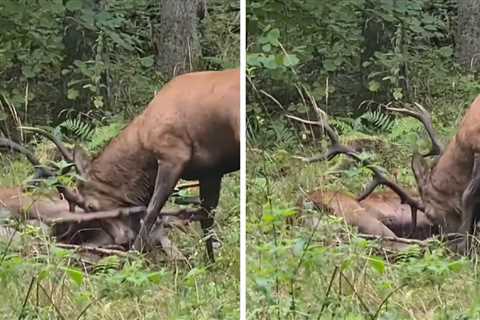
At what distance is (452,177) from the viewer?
261cm

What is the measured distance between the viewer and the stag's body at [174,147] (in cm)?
271

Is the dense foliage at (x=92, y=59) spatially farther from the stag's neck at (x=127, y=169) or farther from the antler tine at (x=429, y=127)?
the antler tine at (x=429, y=127)

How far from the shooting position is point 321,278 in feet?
8.63

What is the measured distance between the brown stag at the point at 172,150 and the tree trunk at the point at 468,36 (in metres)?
0.58

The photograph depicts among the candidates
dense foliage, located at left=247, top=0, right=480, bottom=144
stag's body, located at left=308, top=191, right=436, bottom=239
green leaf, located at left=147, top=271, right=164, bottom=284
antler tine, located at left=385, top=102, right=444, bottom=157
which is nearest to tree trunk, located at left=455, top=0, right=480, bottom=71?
dense foliage, located at left=247, top=0, right=480, bottom=144

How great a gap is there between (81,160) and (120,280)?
338mm

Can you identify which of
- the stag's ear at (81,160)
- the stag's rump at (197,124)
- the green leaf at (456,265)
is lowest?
the green leaf at (456,265)

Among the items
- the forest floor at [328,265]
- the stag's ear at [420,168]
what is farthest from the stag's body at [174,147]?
the stag's ear at [420,168]

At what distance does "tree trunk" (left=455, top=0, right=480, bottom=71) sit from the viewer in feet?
8.47

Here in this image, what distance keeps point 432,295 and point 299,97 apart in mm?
618

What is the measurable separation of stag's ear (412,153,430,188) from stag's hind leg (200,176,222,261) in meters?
0.51

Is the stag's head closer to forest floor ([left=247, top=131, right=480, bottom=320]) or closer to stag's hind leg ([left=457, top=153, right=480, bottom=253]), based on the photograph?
forest floor ([left=247, top=131, right=480, bottom=320])

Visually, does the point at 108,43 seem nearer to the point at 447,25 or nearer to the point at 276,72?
the point at 276,72

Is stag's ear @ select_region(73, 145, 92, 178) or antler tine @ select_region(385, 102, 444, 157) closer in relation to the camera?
antler tine @ select_region(385, 102, 444, 157)
